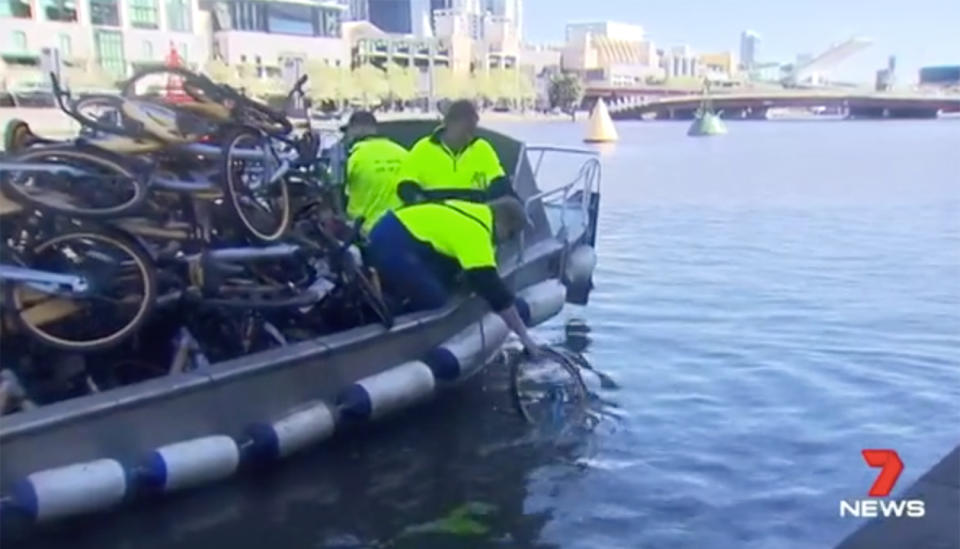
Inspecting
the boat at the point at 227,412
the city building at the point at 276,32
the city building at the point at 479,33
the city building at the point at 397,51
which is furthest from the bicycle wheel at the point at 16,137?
the city building at the point at 479,33

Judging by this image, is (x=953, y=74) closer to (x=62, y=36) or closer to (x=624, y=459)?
(x=62, y=36)

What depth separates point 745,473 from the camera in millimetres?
6551

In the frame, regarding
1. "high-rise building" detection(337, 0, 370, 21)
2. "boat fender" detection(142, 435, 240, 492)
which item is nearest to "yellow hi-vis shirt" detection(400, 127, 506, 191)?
"boat fender" detection(142, 435, 240, 492)

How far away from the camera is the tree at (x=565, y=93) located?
130250 millimetres

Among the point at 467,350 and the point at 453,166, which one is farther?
the point at 467,350

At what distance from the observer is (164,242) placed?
6.30 meters

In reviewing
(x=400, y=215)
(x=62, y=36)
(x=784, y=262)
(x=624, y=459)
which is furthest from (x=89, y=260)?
(x=62, y=36)

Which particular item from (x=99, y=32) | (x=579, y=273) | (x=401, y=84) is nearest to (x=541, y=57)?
(x=401, y=84)

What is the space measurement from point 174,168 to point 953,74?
169837mm

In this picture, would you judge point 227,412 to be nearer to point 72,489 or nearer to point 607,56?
point 72,489

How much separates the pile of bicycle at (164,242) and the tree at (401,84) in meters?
105

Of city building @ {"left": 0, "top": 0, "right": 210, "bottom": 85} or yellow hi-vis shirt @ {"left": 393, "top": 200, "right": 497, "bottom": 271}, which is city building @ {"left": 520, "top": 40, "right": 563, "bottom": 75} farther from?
yellow hi-vis shirt @ {"left": 393, "top": 200, "right": 497, "bottom": 271}

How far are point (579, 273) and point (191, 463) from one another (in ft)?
19.6

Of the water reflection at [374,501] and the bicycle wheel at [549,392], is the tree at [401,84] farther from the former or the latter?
the water reflection at [374,501]
